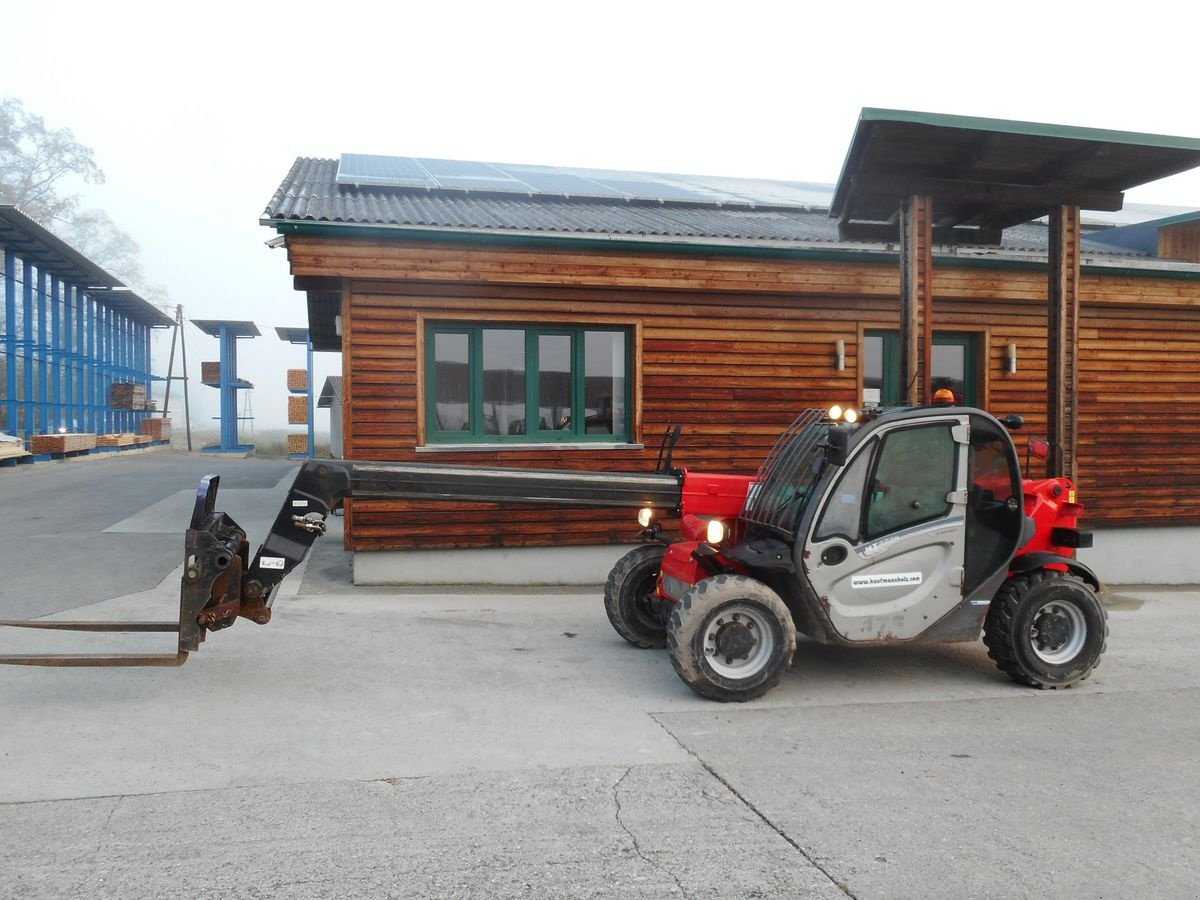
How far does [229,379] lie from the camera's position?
125 feet

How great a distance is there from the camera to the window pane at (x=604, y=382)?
35.3 feet

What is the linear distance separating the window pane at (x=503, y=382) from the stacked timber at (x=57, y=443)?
21.7 metres

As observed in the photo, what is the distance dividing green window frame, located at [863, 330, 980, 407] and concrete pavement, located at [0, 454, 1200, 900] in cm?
470

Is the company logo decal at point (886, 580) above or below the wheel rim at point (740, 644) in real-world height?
above

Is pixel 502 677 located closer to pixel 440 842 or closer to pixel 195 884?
pixel 440 842

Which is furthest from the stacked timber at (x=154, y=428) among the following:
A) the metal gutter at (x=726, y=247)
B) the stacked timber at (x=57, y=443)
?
the metal gutter at (x=726, y=247)

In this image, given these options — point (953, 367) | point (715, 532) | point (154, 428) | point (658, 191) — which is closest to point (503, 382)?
point (715, 532)

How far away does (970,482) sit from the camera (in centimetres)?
621

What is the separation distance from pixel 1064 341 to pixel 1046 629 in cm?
421

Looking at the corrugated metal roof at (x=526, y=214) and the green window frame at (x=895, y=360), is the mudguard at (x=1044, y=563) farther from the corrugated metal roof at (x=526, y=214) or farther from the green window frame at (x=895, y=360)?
the corrugated metal roof at (x=526, y=214)

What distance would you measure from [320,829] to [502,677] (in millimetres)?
2638

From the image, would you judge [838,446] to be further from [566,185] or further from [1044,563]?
[566,185]

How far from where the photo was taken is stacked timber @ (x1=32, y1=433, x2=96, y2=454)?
86.5ft

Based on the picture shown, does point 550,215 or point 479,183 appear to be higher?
point 479,183
